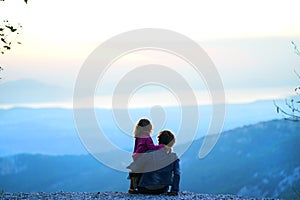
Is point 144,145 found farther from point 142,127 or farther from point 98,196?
point 98,196

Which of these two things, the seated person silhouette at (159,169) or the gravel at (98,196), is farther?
the seated person silhouette at (159,169)

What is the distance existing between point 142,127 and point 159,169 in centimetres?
128

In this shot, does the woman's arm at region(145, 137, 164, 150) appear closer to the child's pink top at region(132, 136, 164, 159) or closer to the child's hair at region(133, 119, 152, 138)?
the child's pink top at region(132, 136, 164, 159)

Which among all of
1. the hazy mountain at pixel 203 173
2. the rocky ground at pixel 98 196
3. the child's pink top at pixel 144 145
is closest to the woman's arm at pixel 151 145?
the child's pink top at pixel 144 145

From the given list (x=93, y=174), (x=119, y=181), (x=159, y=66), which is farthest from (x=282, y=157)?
(x=159, y=66)

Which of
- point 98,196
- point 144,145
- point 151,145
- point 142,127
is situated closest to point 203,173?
point 98,196

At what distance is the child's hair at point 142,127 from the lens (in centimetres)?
1988

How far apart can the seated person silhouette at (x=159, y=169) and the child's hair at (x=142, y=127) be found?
0.50 m

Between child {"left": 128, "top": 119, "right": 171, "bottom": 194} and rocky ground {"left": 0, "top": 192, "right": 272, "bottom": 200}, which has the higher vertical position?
child {"left": 128, "top": 119, "right": 171, "bottom": 194}

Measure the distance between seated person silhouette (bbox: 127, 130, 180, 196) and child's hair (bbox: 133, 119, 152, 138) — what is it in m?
0.50

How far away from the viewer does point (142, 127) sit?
1989 cm

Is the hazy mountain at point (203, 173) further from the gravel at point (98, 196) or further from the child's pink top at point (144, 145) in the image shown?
the child's pink top at point (144, 145)

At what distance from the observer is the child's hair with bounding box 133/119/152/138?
19875 millimetres

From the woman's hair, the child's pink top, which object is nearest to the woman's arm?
the child's pink top
